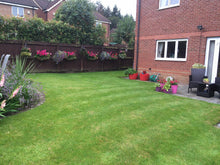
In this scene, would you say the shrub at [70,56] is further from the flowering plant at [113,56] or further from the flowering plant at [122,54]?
the flowering plant at [122,54]

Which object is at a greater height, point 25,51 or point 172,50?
point 172,50

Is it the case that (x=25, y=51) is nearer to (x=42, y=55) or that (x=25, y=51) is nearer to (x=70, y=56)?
(x=42, y=55)

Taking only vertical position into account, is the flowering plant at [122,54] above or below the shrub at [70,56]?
above

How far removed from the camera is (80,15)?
49.2 ft

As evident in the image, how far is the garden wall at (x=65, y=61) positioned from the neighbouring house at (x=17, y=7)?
14199 millimetres

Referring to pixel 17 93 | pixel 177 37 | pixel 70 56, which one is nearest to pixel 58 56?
pixel 70 56

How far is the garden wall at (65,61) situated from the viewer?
34.1 feet

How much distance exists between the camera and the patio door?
8203mm

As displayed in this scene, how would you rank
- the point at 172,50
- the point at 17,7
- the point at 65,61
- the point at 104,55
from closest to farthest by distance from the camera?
the point at 172,50 < the point at 65,61 < the point at 104,55 < the point at 17,7

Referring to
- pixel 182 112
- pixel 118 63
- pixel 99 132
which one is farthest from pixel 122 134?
pixel 118 63

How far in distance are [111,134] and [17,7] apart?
26781 millimetres

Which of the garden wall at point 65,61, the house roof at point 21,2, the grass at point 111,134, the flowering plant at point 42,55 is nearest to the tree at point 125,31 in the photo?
the garden wall at point 65,61

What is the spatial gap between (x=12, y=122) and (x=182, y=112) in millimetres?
3893

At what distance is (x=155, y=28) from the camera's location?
10.7m
